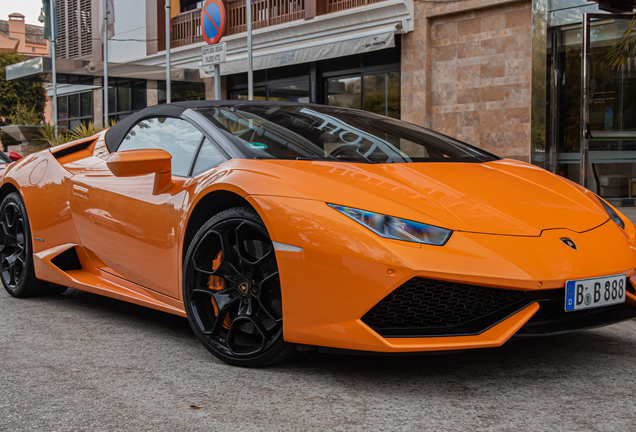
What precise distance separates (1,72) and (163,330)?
48.2 metres

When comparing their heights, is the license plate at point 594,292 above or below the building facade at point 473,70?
below

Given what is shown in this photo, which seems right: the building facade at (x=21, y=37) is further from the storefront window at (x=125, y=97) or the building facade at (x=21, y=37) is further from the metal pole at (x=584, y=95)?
the metal pole at (x=584, y=95)

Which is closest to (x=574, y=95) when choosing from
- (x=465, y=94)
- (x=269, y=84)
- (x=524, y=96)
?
(x=524, y=96)

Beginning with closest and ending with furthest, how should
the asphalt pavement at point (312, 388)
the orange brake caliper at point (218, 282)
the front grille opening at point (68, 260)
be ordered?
the asphalt pavement at point (312, 388)
the orange brake caliper at point (218, 282)
the front grille opening at point (68, 260)

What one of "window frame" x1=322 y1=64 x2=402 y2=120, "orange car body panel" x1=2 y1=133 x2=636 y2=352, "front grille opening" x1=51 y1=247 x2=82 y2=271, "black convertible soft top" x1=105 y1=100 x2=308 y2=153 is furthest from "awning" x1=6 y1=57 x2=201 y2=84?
"orange car body panel" x1=2 y1=133 x2=636 y2=352

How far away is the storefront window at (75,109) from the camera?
977 inches

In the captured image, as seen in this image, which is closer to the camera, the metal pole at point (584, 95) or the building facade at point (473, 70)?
the metal pole at point (584, 95)

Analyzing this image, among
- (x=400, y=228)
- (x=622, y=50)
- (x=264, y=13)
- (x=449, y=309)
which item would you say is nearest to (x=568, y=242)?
(x=449, y=309)

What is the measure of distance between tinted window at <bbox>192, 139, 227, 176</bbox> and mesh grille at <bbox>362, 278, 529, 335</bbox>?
111 cm

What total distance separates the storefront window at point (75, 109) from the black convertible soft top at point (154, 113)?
22.1 m

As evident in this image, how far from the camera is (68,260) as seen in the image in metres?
3.78

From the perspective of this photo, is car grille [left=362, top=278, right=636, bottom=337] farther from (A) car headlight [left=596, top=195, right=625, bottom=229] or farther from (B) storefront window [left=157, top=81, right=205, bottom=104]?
(B) storefront window [left=157, top=81, right=205, bottom=104]

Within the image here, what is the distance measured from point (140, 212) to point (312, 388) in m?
1.33

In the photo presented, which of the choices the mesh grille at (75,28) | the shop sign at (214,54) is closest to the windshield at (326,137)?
the shop sign at (214,54)
